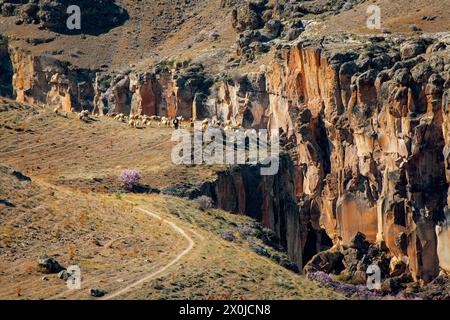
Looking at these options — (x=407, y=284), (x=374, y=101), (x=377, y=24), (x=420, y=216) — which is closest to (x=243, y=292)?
(x=407, y=284)

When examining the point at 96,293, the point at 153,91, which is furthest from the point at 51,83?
the point at 96,293

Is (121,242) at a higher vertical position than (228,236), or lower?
higher

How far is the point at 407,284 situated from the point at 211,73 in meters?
55.8

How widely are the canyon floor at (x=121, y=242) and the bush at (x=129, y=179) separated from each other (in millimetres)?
606

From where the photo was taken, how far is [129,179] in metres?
90.4

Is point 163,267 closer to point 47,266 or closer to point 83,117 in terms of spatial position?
point 47,266

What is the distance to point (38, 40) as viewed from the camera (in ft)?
644

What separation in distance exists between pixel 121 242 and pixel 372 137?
2884 inches

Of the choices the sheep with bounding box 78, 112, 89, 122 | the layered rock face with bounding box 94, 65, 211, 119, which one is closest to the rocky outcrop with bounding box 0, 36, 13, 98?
the layered rock face with bounding box 94, 65, 211, 119

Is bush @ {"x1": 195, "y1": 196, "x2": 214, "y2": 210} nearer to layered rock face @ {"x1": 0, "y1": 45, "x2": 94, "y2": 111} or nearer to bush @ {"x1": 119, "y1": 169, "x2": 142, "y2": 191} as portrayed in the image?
bush @ {"x1": 119, "y1": 169, "x2": 142, "y2": 191}

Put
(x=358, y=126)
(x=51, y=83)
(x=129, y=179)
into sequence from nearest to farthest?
1. (x=129, y=179)
2. (x=358, y=126)
3. (x=51, y=83)

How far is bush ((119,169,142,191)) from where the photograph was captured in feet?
295

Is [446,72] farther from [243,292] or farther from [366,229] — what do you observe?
[243,292]

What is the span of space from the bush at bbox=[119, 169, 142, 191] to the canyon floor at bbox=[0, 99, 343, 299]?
606 mm
